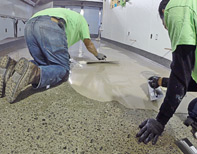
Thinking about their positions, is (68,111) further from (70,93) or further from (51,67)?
(51,67)

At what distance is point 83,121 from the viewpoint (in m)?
0.94

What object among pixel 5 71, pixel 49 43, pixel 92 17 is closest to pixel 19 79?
pixel 5 71

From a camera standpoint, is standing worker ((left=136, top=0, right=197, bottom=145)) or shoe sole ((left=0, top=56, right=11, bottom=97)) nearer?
standing worker ((left=136, top=0, right=197, bottom=145))

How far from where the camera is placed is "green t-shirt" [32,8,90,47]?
1443 mm

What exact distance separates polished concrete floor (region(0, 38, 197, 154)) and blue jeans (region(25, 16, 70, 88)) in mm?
135

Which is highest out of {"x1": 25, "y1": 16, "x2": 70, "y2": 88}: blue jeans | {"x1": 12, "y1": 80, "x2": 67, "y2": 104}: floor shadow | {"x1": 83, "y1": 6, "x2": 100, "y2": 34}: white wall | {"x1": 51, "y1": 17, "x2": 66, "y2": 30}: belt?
{"x1": 83, "y1": 6, "x2": 100, "y2": 34}: white wall

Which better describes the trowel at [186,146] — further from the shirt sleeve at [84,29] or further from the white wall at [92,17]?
the white wall at [92,17]

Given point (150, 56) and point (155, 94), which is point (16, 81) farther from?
point (150, 56)

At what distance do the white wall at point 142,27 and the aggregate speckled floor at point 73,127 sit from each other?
5.04 ft

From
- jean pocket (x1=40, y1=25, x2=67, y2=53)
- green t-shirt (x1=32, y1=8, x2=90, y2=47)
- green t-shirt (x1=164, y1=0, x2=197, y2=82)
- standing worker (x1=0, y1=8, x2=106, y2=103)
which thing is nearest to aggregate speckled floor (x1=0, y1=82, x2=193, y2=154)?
standing worker (x1=0, y1=8, x2=106, y2=103)

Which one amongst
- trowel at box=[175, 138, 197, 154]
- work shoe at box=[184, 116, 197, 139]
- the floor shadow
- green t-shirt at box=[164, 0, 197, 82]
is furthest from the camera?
the floor shadow

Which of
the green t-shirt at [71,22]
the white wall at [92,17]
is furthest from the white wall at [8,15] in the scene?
the white wall at [92,17]

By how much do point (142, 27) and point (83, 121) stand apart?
8.29 feet

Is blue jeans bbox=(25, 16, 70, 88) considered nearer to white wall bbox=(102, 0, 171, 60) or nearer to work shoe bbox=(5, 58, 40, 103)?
work shoe bbox=(5, 58, 40, 103)
